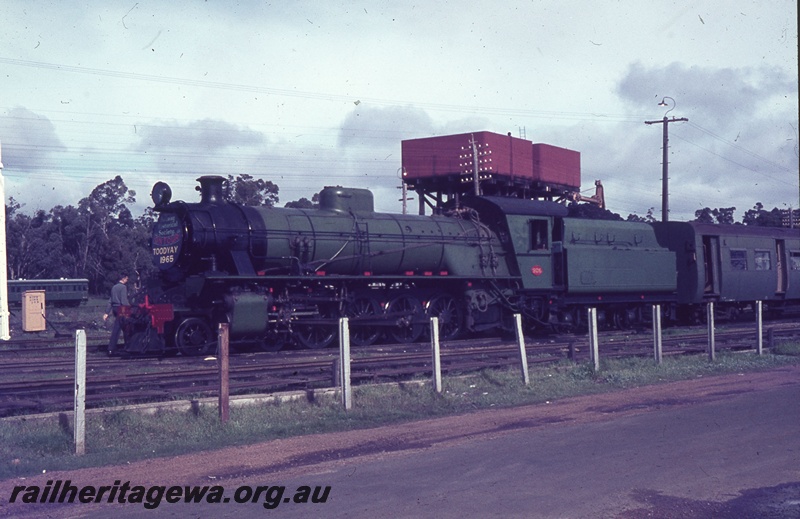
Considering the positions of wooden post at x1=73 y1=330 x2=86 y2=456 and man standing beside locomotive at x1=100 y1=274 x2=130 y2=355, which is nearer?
wooden post at x1=73 y1=330 x2=86 y2=456

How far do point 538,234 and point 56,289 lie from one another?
132 ft

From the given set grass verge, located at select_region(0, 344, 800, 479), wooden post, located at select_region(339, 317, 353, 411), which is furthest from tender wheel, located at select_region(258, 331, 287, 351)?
wooden post, located at select_region(339, 317, 353, 411)

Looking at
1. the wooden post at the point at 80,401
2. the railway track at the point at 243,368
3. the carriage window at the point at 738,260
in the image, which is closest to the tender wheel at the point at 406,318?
the railway track at the point at 243,368

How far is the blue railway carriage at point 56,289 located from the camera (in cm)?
5019

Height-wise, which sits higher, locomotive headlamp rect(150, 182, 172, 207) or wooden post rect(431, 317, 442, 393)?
locomotive headlamp rect(150, 182, 172, 207)

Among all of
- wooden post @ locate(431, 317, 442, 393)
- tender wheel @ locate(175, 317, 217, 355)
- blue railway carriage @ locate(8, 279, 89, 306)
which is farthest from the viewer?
blue railway carriage @ locate(8, 279, 89, 306)

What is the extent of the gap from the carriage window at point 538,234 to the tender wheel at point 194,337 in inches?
373

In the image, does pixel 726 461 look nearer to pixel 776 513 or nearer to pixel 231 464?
pixel 776 513

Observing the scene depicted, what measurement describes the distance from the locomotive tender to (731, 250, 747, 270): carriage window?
0.07 meters

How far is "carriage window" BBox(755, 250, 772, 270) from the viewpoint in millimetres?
26750

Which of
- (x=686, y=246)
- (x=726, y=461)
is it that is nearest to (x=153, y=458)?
(x=726, y=461)

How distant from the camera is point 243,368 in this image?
13031mm

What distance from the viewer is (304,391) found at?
11641 millimetres

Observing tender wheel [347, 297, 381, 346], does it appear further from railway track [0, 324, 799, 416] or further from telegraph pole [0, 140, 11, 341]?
telegraph pole [0, 140, 11, 341]
